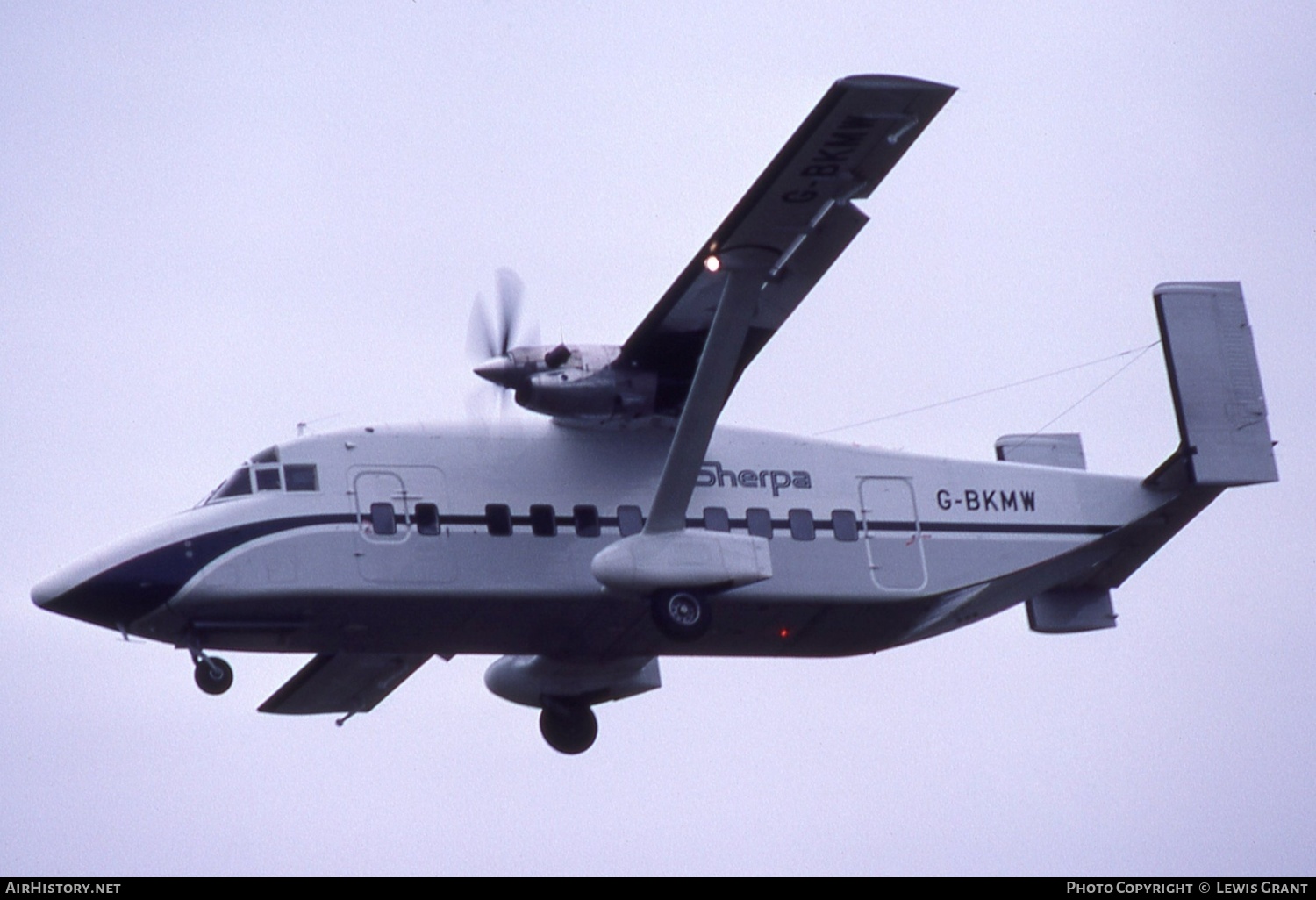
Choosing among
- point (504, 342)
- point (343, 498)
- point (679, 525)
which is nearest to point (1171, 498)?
point (679, 525)

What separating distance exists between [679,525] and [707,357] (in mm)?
1531

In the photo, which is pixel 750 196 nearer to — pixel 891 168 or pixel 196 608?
pixel 891 168

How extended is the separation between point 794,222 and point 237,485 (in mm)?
5364

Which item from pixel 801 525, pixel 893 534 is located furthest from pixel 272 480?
pixel 893 534

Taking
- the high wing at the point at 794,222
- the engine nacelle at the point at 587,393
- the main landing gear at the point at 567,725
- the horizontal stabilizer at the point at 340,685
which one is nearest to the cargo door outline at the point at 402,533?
the engine nacelle at the point at 587,393

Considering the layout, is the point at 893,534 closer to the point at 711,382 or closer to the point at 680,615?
the point at 680,615

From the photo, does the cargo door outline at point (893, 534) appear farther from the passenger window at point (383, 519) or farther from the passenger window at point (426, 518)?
the passenger window at point (383, 519)

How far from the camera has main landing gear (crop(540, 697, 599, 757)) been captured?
21.6 m

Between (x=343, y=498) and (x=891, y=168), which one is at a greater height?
(x=891, y=168)

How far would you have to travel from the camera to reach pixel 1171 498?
69.9ft

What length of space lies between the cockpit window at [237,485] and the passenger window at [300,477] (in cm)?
33

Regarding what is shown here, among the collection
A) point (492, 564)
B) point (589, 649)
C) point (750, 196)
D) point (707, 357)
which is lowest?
point (589, 649)
